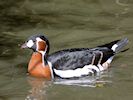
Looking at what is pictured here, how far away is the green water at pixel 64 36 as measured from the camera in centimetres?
1033

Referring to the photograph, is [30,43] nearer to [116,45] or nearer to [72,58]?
[72,58]

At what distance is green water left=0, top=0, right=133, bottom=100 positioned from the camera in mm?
10328

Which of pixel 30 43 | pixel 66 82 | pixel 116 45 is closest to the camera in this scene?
pixel 66 82

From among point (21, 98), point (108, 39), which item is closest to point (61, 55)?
point (21, 98)

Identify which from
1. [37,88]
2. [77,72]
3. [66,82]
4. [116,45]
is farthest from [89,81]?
[116,45]

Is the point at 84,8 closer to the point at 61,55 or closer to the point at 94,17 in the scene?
the point at 94,17

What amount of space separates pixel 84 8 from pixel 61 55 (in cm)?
519

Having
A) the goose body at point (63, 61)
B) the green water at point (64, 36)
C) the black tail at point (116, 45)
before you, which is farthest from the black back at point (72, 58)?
the black tail at point (116, 45)

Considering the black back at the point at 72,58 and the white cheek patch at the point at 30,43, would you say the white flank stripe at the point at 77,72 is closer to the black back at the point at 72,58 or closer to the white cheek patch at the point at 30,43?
the black back at the point at 72,58

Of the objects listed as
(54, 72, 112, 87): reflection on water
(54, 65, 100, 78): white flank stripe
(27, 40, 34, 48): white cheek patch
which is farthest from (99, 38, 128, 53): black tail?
(27, 40, 34, 48): white cheek patch

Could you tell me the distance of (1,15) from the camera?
50.2 feet

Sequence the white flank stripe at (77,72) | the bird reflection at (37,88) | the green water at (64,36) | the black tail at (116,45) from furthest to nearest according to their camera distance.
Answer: the black tail at (116,45), the white flank stripe at (77,72), the green water at (64,36), the bird reflection at (37,88)

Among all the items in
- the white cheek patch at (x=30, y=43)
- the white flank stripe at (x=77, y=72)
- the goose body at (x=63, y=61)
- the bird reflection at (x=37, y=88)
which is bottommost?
the bird reflection at (x=37, y=88)

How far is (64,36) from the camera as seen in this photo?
13.5 m
